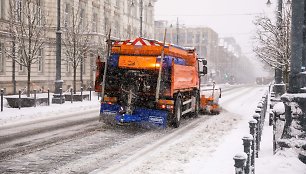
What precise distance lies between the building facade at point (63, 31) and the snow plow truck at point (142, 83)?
12.0m

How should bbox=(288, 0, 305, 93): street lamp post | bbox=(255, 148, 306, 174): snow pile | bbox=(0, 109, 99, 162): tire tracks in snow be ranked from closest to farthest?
bbox=(255, 148, 306, 174): snow pile, bbox=(288, 0, 305, 93): street lamp post, bbox=(0, 109, 99, 162): tire tracks in snow

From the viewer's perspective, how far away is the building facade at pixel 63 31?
29094 millimetres

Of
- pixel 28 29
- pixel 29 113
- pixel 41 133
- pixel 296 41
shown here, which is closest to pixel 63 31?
pixel 28 29

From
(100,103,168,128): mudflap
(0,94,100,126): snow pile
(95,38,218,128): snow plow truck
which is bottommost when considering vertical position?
(0,94,100,126): snow pile

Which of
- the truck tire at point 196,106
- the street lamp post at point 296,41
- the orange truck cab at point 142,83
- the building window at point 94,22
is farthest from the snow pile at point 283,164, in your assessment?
the building window at point 94,22

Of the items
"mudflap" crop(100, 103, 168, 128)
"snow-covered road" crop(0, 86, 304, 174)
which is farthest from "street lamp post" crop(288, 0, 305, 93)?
"mudflap" crop(100, 103, 168, 128)

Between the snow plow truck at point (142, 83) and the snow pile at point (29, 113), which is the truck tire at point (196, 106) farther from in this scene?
the snow pile at point (29, 113)

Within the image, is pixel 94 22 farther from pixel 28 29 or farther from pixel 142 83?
pixel 142 83

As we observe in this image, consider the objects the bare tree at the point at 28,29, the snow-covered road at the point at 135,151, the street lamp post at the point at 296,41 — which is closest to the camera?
the street lamp post at the point at 296,41

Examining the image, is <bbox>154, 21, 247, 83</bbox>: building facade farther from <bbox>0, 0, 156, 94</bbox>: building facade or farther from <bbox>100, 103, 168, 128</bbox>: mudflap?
<bbox>100, 103, 168, 128</bbox>: mudflap

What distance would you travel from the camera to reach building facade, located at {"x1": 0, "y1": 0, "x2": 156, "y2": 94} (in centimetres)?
2909

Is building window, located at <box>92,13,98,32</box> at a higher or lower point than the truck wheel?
higher

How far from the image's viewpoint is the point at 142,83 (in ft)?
42.1

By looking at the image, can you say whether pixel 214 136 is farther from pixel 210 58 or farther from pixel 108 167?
pixel 210 58
